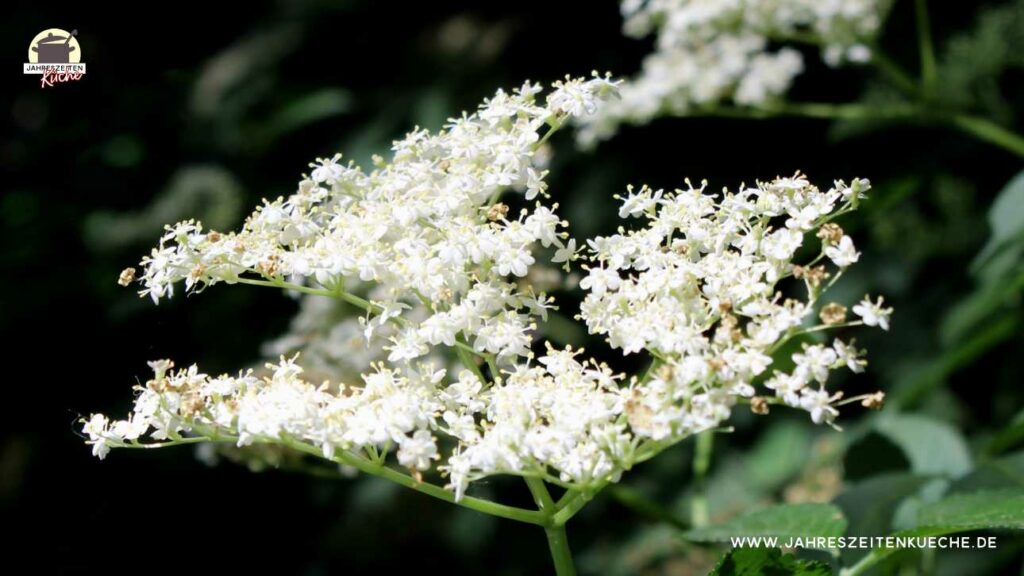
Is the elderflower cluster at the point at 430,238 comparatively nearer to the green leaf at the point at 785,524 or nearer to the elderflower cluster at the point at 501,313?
the elderflower cluster at the point at 501,313

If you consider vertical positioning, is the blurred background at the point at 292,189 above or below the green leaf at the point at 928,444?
above

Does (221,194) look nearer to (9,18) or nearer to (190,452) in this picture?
(190,452)

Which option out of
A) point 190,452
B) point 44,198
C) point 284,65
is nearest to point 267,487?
point 190,452

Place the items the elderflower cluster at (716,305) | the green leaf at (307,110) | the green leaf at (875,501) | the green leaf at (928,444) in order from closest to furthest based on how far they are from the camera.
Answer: the elderflower cluster at (716,305)
the green leaf at (875,501)
the green leaf at (928,444)
the green leaf at (307,110)

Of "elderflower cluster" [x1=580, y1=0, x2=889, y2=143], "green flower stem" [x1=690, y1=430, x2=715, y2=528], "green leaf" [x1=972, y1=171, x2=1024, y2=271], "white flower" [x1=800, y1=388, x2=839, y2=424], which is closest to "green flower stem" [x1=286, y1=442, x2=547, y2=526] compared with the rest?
"white flower" [x1=800, y1=388, x2=839, y2=424]

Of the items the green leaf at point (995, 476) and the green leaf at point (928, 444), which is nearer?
the green leaf at point (995, 476)

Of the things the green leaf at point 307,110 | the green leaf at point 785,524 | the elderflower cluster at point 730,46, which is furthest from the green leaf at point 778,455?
the green leaf at point 785,524

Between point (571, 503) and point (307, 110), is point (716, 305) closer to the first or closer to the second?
point (571, 503)
